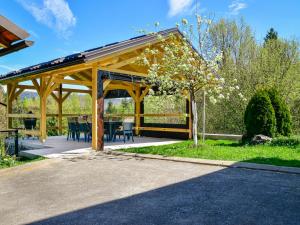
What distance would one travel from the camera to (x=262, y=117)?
33.1 ft

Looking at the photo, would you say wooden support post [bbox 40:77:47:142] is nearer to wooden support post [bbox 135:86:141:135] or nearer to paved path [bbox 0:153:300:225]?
wooden support post [bbox 135:86:141:135]

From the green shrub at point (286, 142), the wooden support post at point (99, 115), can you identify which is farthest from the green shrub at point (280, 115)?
the wooden support post at point (99, 115)

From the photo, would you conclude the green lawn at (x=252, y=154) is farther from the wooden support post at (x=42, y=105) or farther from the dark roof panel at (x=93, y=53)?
the wooden support post at (x=42, y=105)

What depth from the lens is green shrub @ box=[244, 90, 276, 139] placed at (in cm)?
1007

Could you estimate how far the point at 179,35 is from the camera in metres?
→ 11.4

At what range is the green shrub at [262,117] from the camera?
1007 centimetres

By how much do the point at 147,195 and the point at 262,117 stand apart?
23.0 feet

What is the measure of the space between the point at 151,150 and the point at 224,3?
29.2ft

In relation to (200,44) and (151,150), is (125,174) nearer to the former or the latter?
(151,150)

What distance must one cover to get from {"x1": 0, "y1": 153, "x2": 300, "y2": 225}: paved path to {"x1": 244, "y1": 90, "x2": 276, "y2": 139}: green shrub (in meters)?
4.40

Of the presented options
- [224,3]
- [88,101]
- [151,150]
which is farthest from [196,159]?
[88,101]

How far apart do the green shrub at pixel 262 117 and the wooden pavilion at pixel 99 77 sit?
236 centimetres

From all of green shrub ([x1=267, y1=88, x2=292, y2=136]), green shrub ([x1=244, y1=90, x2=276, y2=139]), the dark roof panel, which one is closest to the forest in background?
green shrub ([x1=267, y1=88, x2=292, y2=136])

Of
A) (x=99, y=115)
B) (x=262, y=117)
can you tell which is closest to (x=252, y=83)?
(x=262, y=117)
